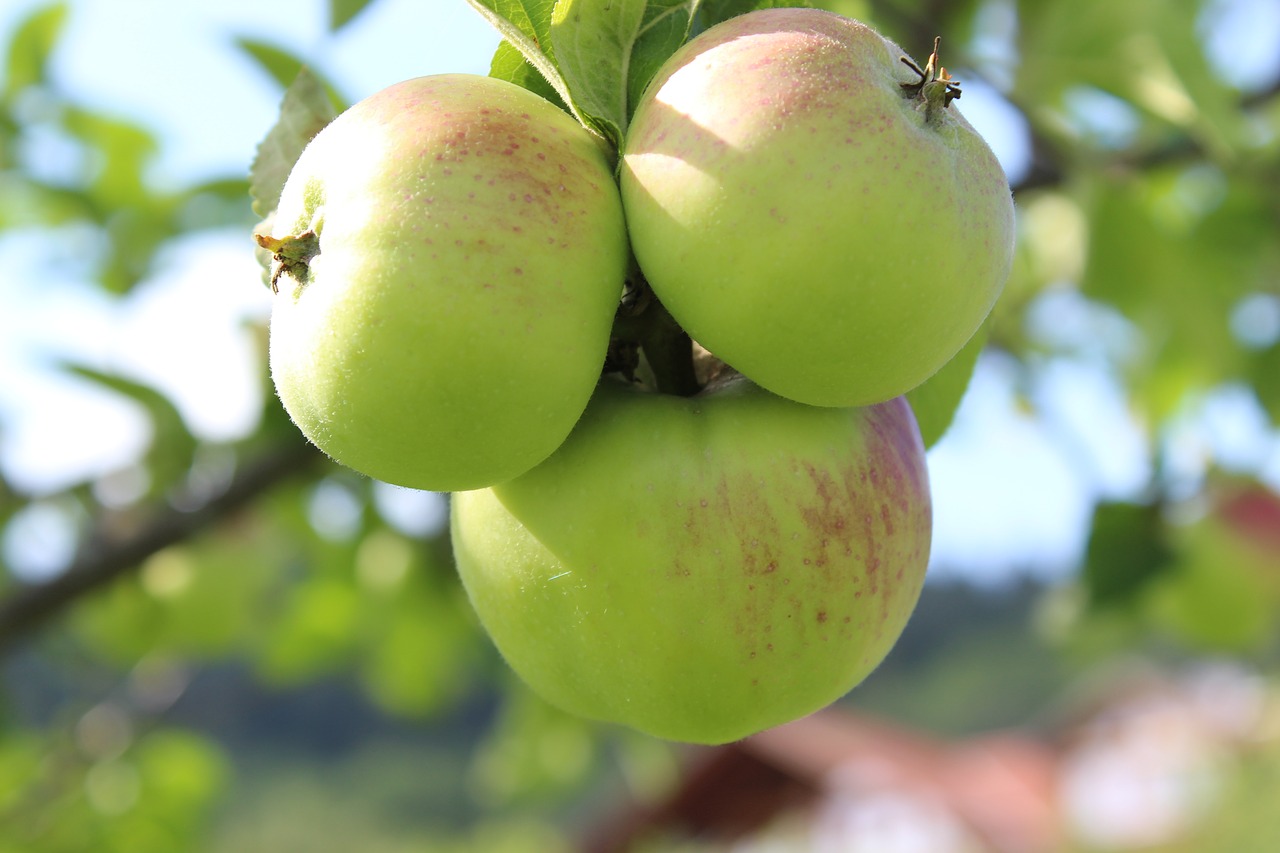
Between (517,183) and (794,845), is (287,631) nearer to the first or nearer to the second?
(517,183)

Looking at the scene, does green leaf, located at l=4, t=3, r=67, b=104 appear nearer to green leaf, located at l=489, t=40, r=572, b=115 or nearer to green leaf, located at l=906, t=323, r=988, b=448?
green leaf, located at l=489, t=40, r=572, b=115

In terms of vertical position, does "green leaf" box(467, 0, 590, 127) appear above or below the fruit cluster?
above

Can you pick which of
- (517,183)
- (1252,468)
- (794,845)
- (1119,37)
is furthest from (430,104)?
(794,845)

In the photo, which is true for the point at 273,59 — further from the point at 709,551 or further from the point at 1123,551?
the point at 1123,551

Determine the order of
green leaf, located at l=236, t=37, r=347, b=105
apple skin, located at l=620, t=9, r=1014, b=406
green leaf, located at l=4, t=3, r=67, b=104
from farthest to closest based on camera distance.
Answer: green leaf, located at l=4, t=3, r=67, b=104, green leaf, located at l=236, t=37, r=347, b=105, apple skin, located at l=620, t=9, r=1014, b=406

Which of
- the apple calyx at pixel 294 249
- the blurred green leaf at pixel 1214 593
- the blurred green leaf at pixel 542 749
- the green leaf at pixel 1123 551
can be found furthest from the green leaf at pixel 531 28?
the blurred green leaf at pixel 542 749

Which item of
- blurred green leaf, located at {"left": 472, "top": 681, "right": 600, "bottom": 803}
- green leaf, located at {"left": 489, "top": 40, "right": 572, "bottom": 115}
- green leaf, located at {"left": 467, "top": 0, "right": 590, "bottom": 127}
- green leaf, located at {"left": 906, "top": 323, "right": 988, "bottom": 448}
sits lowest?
blurred green leaf, located at {"left": 472, "top": 681, "right": 600, "bottom": 803}

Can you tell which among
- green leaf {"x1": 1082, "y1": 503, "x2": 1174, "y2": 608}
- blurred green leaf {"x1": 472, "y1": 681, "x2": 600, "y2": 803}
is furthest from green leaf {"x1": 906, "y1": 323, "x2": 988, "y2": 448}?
blurred green leaf {"x1": 472, "y1": 681, "x2": 600, "y2": 803}

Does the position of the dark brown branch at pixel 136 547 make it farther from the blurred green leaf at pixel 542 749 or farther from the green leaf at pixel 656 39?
the green leaf at pixel 656 39

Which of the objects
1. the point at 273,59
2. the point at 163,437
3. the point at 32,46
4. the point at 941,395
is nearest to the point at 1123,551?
the point at 941,395
